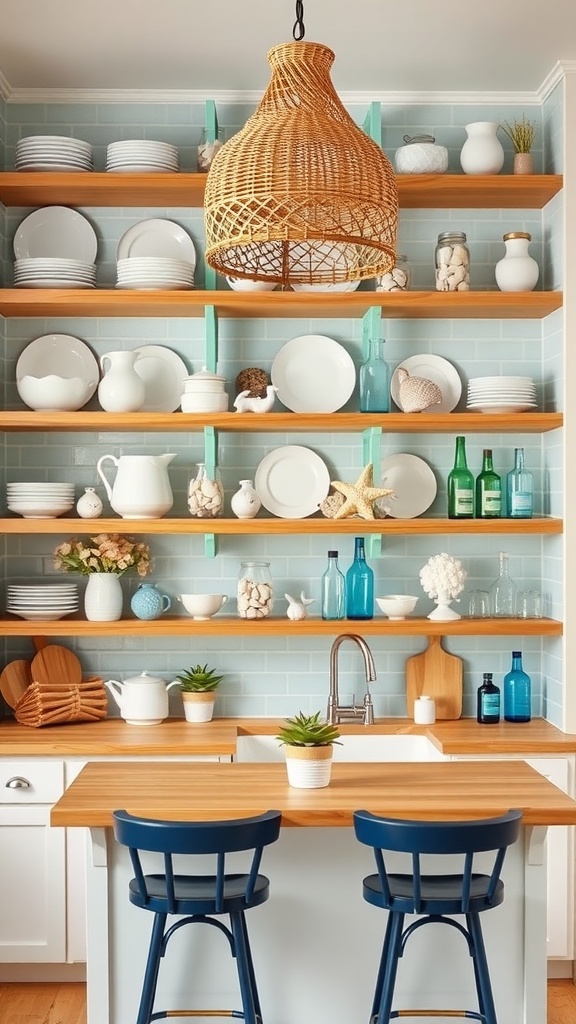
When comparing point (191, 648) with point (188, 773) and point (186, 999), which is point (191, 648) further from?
point (186, 999)

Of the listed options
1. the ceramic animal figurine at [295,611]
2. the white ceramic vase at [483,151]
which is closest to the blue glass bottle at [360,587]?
the ceramic animal figurine at [295,611]

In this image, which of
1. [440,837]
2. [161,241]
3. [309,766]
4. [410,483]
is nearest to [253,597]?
[410,483]

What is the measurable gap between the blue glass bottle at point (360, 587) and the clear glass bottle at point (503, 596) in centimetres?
48

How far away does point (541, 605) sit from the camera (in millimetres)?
4324

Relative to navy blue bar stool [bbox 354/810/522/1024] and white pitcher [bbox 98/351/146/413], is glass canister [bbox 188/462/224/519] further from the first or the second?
navy blue bar stool [bbox 354/810/522/1024]

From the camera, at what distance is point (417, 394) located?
416 cm

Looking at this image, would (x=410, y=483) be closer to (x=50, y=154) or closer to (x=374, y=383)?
(x=374, y=383)

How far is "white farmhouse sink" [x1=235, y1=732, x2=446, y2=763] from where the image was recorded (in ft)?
13.6

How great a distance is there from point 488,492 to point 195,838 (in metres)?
2.10

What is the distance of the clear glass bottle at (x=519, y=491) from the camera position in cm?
420

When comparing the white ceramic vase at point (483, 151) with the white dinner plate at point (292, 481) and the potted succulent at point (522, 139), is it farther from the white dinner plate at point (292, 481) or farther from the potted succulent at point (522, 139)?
the white dinner plate at point (292, 481)

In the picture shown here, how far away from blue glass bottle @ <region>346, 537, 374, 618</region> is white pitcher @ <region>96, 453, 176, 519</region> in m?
0.73

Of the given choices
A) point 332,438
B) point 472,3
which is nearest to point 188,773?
point 332,438

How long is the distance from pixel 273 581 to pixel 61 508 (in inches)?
33.7
